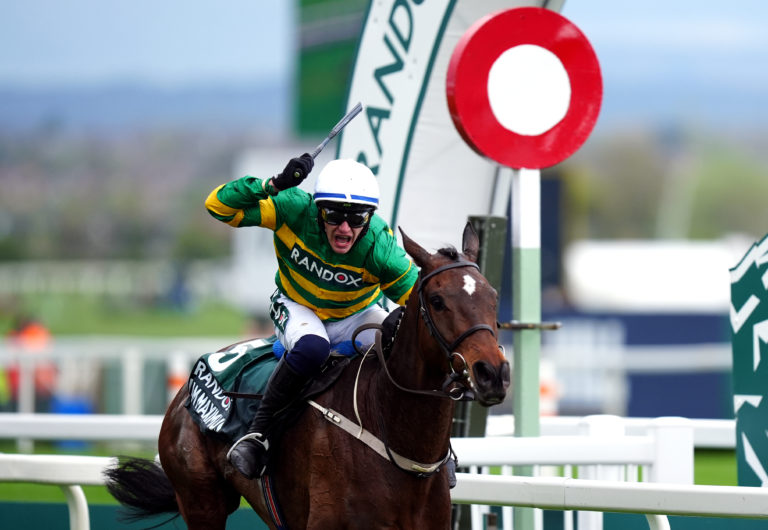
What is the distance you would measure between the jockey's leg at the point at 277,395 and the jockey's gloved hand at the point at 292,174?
569 mm

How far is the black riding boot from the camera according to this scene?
450 cm

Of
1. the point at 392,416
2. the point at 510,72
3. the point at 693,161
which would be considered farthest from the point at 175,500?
the point at 693,161

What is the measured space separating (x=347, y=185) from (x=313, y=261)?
37 centimetres

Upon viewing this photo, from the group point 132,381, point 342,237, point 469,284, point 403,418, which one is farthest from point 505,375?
point 132,381

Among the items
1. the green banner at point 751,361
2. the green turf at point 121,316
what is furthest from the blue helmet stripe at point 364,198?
the green turf at point 121,316

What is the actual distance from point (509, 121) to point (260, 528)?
7.03ft

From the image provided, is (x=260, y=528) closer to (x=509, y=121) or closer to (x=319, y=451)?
(x=319, y=451)

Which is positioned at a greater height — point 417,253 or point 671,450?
point 417,253

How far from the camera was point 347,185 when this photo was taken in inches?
177

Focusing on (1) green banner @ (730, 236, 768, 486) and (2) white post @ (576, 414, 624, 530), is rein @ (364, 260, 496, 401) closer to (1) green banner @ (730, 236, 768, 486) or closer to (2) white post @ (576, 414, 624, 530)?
(2) white post @ (576, 414, 624, 530)

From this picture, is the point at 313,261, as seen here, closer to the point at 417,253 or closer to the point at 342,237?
the point at 342,237

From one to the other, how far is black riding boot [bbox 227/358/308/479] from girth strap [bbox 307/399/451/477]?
10cm

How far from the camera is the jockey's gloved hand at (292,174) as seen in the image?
4543 mm

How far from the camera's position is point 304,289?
4812mm
